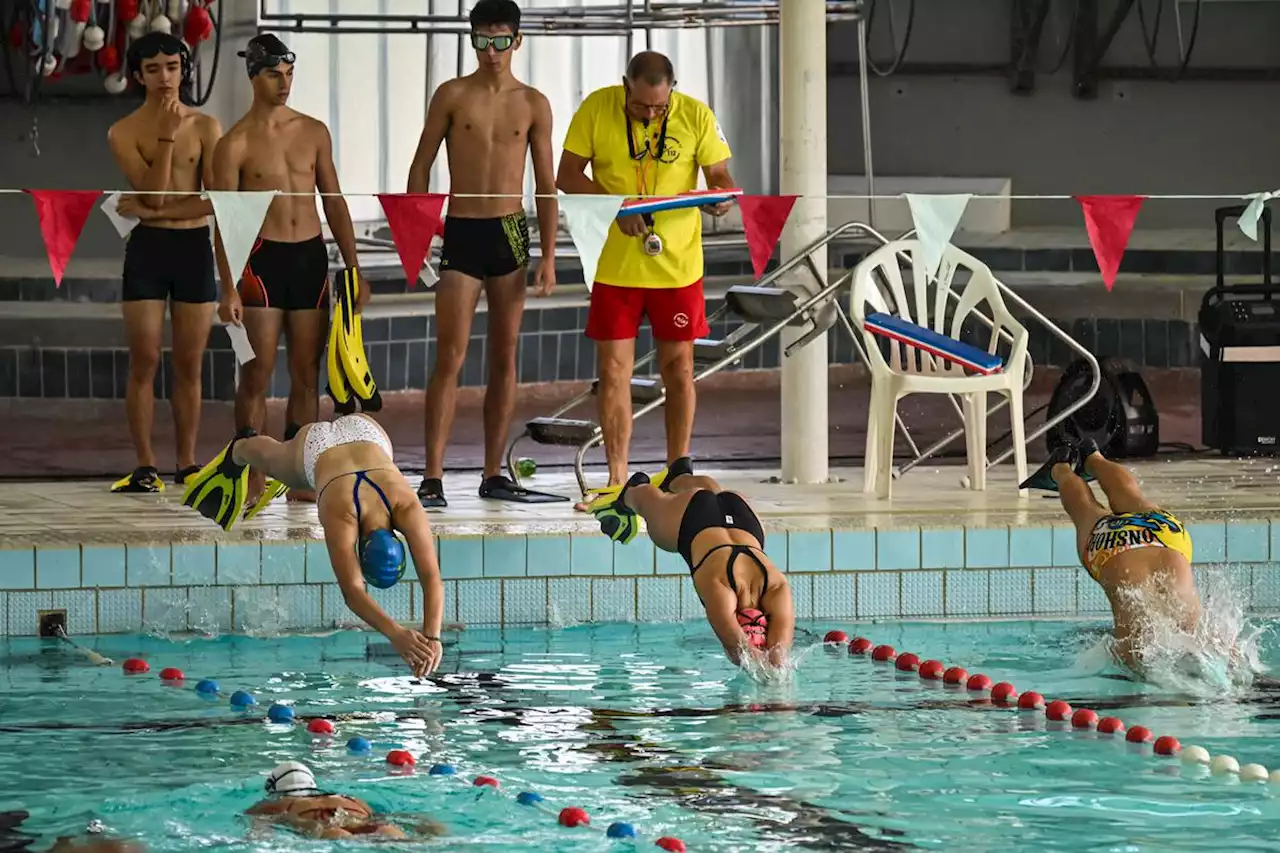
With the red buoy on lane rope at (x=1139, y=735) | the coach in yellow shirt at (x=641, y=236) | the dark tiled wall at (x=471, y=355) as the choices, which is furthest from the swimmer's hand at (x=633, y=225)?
the dark tiled wall at (x=471, y=355)

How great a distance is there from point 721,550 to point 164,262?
9.86 feet

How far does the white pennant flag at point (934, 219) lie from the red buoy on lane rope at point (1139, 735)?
2271mm

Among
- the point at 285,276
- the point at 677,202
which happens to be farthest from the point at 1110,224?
the point at 285,276

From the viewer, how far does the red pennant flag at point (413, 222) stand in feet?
23.8

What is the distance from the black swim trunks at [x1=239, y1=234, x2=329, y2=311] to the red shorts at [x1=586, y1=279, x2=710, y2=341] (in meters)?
1.05

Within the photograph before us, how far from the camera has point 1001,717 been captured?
600 centimetres

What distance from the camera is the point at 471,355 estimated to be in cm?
1272

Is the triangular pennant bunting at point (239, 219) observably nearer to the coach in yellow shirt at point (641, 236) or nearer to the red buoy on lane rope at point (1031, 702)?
the coach in yellow shirt at point (641, 236)

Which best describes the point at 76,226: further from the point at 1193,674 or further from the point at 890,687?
the point at 1193,674

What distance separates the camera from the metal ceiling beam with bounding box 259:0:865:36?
1161 cm

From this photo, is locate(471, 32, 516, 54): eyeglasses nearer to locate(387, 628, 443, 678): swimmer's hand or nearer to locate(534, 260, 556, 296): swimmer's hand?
locate(534, 260, 556, 296): swimmer's hand

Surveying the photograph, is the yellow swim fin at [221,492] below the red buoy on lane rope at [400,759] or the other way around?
the other way around

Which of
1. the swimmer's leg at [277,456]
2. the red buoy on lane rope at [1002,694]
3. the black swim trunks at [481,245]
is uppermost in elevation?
the black swim trunks at [481,245]

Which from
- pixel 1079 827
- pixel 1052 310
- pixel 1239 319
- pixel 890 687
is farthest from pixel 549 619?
pixel 1052 310
